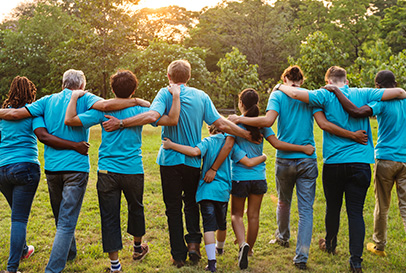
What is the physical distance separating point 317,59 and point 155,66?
9.73m

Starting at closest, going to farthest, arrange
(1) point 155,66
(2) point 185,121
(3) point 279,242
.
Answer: (2) point 185,121
(3) point 279,242
(1) point 155,66

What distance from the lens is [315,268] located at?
4.09 metres

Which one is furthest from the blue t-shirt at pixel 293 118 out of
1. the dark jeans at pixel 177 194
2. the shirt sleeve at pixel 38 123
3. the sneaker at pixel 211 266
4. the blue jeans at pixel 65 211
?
the shirt sleeve at pixel 38 123

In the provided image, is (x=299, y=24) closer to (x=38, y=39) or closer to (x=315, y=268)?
(x=38, y=39)

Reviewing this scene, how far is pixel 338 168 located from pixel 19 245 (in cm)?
333

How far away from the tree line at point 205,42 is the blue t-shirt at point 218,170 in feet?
31.2

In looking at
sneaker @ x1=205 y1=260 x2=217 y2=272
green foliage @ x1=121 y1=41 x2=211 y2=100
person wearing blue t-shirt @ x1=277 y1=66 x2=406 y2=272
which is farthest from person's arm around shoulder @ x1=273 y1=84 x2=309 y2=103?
green foliage @ x1=121 y1=41 x2=211 y2=100

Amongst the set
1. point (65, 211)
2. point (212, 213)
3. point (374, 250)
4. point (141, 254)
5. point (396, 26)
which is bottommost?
point (374, 250)

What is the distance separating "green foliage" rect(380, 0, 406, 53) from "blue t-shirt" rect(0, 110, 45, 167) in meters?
33.7

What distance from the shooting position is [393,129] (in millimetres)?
4340

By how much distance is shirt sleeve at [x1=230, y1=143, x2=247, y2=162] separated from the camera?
4.11 meters

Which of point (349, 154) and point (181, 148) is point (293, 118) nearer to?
point (349, 154)

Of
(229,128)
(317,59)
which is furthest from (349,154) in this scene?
(317,59)

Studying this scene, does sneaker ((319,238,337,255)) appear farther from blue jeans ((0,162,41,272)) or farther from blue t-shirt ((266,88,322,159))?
blue jeans ((0,162,41,272))
